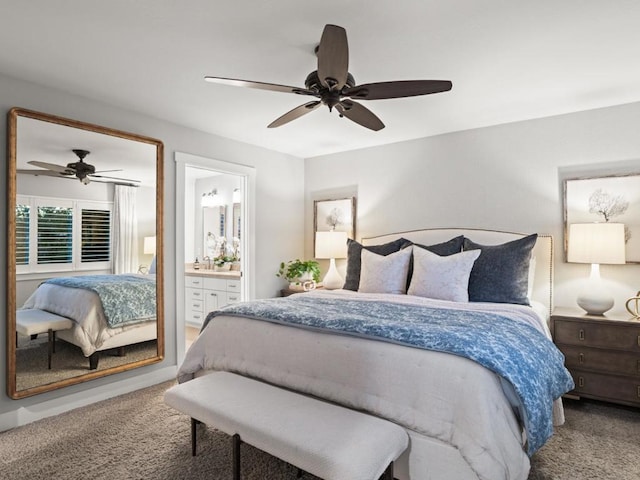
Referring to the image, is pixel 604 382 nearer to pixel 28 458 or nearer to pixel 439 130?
pixel 439 130

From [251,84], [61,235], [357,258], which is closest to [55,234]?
[61,235]

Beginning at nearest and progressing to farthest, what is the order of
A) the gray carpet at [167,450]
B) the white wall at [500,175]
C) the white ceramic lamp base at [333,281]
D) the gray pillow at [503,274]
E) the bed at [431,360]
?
the bed at [431,360] → the gray carpet at [167,450] → the gray pillow at [503,274] → the white wall at [500,175] → the white ceramic lamp base at [333,281]

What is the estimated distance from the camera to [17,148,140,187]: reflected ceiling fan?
2834mm

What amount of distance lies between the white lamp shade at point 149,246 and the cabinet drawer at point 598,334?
348cm

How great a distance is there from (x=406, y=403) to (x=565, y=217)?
8.59 ft

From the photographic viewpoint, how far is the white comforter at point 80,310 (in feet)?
9.36

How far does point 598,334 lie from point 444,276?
118 cm

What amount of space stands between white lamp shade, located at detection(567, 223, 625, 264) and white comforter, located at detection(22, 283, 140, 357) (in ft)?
12.7

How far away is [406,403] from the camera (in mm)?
1782

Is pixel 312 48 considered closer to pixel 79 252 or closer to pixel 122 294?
pixel 79 252

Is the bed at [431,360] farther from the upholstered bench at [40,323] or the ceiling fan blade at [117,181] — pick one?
the ceiling fan blade at [117,181]

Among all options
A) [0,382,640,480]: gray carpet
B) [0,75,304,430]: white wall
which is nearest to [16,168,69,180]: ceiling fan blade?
[0,75,304,430]: white wall

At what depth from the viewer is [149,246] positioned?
3.44 metres

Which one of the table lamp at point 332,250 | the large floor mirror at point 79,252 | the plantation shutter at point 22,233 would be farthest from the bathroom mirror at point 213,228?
the plantation shutter at point 22,233
